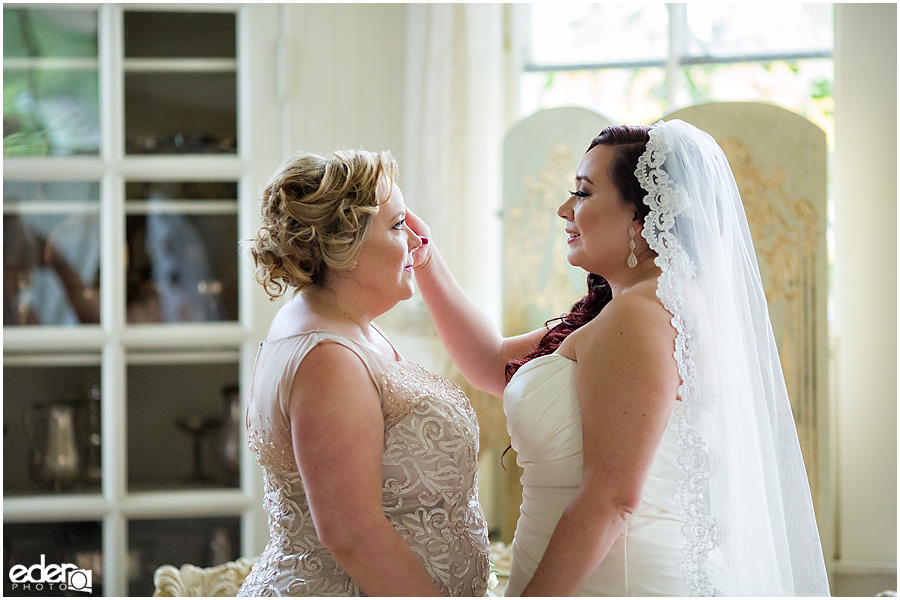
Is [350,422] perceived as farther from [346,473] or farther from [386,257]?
[386,257]

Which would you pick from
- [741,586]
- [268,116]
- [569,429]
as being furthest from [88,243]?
[741,586]

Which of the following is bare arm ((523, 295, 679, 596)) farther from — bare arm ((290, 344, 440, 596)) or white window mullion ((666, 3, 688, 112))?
white window mullion ((666, 3, 688, 112))

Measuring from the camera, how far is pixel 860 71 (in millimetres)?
3078

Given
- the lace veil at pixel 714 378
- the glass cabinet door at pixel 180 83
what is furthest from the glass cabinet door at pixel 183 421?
the lace veil at pixel 714 378

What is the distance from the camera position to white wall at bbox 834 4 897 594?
306cm

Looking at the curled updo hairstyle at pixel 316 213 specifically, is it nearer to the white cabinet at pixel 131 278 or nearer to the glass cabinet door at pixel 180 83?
the white cabinet at pixel 131 278

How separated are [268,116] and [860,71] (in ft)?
7.30

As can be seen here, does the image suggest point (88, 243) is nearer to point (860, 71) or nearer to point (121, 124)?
point (121, 124)

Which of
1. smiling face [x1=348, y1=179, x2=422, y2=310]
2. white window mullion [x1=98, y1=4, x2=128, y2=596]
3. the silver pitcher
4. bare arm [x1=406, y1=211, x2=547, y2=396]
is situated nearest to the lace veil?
smiling face [x1=348, y1=179, x2=422, y2=310]

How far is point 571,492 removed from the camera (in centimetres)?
150

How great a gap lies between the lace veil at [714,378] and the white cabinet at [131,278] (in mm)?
1875

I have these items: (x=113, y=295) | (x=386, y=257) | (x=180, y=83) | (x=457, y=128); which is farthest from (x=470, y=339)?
(x=180, y=83)

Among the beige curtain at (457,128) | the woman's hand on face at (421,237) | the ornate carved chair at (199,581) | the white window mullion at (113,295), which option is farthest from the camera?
the beige curtain at (457,128)

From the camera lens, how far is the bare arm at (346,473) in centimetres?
137
